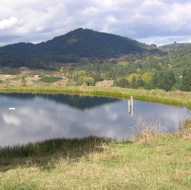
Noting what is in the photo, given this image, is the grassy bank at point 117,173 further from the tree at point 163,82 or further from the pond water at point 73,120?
the tree at point 163,82

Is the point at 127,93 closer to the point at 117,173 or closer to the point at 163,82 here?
the point at 163,82

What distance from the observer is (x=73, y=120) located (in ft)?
80.8

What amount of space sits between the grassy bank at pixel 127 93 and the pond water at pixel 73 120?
12.4ft

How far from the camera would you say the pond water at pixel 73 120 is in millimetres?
19078

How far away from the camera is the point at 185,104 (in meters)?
32.0

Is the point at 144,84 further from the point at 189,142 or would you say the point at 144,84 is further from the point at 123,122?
the point at 189,142

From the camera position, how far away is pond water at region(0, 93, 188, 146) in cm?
1908

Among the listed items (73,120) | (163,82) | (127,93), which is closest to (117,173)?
(73,120)

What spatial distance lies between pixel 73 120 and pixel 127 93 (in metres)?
19.9

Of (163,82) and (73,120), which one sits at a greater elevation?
(163,82)

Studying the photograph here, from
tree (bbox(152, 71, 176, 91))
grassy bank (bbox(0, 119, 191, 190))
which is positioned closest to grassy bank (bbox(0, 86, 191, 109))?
tree (bbox(152, 71, 176, 91))

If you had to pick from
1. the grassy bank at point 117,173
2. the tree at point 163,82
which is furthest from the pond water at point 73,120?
the tree at point 163,82

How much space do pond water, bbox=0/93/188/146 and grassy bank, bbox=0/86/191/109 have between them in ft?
12.4

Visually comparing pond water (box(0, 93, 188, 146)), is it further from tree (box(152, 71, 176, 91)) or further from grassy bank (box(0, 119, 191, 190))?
tree (box(152, 71, 176, 91))
